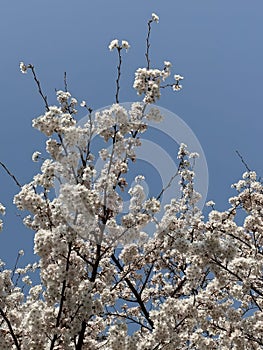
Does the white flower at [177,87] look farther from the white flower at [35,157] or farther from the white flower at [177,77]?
the white flower at [35,157]

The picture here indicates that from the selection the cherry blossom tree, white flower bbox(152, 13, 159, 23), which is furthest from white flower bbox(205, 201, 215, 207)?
white flower bbox(152, 13, 159, 23)

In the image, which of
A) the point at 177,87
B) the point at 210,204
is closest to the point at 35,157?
the point at 177,87

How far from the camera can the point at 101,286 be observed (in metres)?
7.20

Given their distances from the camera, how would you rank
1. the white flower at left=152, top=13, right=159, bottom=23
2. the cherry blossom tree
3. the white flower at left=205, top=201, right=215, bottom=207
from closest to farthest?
the cherry blossom tree, the white flower at left=152, top=13, right=159, bottom=23, the white flower at left=205, top=201, right=215, bottom=207

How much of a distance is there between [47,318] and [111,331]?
105 centimetres

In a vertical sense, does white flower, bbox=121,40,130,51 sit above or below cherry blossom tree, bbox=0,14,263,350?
above

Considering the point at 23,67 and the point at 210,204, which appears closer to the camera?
the point at 23,67

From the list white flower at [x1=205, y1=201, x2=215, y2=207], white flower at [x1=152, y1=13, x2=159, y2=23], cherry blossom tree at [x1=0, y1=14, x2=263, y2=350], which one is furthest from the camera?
white flower at [x1=205, y1=201, x2=215, y2=207]

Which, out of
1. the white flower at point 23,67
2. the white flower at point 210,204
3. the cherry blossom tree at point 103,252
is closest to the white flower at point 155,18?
the cherry blossom tree at point 103,252

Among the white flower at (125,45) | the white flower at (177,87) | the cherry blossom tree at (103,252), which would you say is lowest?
the cherry blossom tree at (103,252)

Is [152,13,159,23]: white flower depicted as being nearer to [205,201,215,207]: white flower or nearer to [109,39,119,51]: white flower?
[109,39,119,51]: white flower

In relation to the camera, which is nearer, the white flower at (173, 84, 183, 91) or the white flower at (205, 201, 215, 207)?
the white flower at (173, 84, 183, 91)

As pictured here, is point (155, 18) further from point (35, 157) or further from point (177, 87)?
point (35, 157)

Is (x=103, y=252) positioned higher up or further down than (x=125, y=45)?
further down
